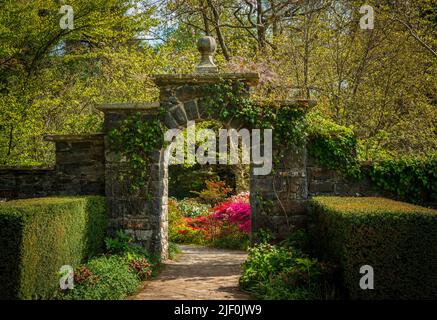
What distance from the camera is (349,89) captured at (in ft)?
34.4

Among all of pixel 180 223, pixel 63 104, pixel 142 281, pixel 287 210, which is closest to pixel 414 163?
pixel 287 210

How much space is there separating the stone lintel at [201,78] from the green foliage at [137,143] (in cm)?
69

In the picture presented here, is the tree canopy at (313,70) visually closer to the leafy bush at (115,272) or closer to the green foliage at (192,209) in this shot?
the green foliage at (192,209)

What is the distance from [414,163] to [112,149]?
5.04m

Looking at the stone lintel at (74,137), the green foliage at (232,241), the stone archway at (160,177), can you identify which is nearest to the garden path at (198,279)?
the stone archway at (160,177)

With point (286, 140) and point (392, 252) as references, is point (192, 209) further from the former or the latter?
point (392, 252)

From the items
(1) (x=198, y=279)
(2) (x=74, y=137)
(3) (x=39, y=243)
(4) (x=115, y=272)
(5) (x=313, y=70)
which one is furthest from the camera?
(5) (x=313, y=70)

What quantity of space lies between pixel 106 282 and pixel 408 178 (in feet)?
16.4

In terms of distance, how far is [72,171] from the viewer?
25.3 ft

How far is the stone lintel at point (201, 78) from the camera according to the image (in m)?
7.16

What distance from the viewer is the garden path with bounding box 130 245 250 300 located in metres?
5.69

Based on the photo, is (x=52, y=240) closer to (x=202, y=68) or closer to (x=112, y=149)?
(x=112, y=149)

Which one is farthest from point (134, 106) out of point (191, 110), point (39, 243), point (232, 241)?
point (232, 241)

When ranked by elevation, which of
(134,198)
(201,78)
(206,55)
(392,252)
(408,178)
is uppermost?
(206,55)
